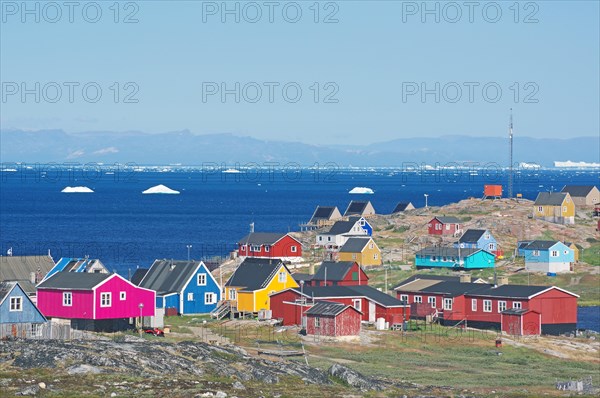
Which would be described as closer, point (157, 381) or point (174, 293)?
point (157, 381)

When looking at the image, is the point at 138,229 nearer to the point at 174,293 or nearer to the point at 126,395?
the point at 174,293

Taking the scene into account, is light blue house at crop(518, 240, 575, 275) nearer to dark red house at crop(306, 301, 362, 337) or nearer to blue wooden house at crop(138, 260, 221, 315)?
blue wooden house at crop(138, 260, 221, 315)

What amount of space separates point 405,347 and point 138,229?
123 metres

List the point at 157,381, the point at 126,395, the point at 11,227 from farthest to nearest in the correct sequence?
1. the point at 11,227
2. the point at 157,381
3. the point at 126,395

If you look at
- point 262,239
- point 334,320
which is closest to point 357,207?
point 262,239

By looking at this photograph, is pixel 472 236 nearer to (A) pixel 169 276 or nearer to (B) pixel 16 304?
(A) pixel 169 276

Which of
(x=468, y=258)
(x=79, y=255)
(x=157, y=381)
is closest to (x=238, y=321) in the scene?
(x=157, y=381)

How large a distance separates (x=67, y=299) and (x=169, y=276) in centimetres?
1241

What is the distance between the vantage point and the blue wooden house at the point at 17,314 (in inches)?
2406

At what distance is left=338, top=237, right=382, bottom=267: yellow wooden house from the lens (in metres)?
108

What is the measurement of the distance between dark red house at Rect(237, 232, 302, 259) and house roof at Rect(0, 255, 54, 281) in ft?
110

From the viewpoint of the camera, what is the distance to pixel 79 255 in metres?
134

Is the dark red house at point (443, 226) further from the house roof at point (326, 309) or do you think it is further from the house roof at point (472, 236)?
the house roof at point (326, 309)

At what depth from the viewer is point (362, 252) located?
10788 cm
